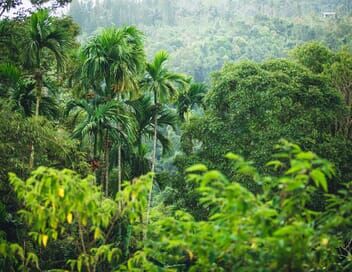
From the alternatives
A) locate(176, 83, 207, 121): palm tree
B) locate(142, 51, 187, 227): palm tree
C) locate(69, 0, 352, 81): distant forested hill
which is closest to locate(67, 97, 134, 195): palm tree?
locate(142, 51, 187, 227): palm tree

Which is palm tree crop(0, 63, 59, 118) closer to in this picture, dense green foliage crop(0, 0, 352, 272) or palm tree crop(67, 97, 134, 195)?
dense green foliage crop(0, 0, 352, 272)

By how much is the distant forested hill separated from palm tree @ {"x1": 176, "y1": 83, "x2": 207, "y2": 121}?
45324 mm

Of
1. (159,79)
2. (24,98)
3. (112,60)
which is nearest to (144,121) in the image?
(159,79)

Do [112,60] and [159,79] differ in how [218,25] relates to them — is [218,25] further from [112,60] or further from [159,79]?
[112,60]

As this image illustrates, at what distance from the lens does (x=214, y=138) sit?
15.0 meters

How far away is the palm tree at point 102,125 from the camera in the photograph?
1122 cm

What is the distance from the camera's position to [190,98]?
15695 millimetres

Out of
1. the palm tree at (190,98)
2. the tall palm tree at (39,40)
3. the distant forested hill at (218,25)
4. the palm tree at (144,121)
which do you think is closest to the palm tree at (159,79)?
the palm tree at (144,121)

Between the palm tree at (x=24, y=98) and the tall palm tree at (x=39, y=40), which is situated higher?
the tall palm tree at (x=39, y=40)

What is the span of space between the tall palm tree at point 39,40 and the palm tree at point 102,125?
1.14 meters

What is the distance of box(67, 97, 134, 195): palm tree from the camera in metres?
11.2

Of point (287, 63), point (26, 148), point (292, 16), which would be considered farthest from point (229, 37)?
point (26, 148)

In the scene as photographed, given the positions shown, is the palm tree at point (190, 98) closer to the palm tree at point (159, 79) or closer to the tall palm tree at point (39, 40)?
the palm tree at point (159, 79)

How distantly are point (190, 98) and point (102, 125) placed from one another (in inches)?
195
